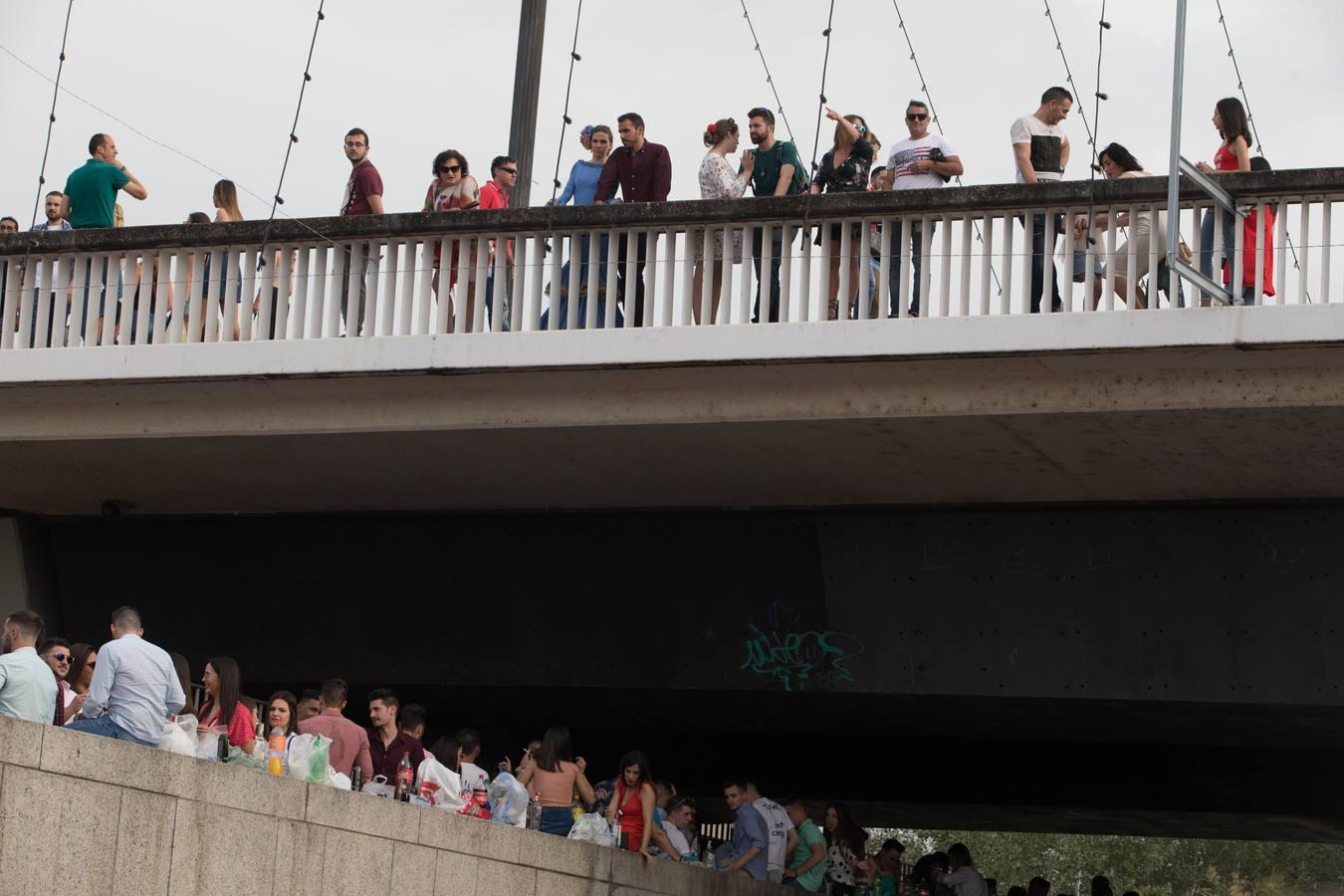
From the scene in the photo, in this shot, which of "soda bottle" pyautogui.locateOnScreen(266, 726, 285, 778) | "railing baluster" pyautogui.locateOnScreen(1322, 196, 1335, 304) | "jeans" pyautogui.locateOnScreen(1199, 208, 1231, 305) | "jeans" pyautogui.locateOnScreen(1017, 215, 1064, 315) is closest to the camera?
"soda bottle" pyautogui.locateOnScreen(266, 726, 285, 778)

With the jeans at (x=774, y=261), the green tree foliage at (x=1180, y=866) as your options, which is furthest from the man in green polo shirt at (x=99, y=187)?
the green tree foliage at (x=1180, y=866)

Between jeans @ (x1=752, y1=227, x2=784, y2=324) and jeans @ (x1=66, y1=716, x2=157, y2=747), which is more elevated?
jeans @ (x1=752, y1=227, x2=784, y2=324)

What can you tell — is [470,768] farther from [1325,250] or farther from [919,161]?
[1325,250]

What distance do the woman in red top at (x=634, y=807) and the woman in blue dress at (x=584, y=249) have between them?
10.6 ft

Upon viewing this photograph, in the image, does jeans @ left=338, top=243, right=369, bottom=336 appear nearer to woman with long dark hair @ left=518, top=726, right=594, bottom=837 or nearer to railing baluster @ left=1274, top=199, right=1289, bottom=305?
woman with long dark hair @ left=518, top=726, right=594, bottom=837

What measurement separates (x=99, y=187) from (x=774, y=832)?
766 cm

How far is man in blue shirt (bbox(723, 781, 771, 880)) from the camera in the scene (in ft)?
48.8

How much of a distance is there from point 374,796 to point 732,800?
5297 mm

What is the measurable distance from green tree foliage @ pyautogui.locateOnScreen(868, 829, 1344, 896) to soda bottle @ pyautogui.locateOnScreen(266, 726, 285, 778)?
48128 millimetres

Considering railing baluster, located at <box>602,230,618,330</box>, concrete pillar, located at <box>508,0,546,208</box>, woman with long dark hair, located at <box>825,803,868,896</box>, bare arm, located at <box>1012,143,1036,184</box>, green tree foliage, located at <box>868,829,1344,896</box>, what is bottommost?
green tree foliage, located at <box>868,829,1344,896</box>

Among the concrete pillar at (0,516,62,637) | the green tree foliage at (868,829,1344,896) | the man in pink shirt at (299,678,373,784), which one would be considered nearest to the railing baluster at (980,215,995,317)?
the man in pink shirt at (299,678,373,784)

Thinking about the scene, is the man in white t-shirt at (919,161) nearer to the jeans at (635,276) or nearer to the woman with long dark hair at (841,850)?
the jeans at (635,276)

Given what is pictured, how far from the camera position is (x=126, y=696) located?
9.03 meters

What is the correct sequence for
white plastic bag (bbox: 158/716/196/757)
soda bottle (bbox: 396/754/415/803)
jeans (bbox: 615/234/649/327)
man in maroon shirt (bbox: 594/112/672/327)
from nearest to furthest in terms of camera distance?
1. white plastic bag (bbox: 158/716/196/757)
2. soda bottle (bbox: 396/754/415/803)
3. jeans (bbox: 615/234/649/327)
4. man in maroon shirt (bbox: 594/112/672/327)
